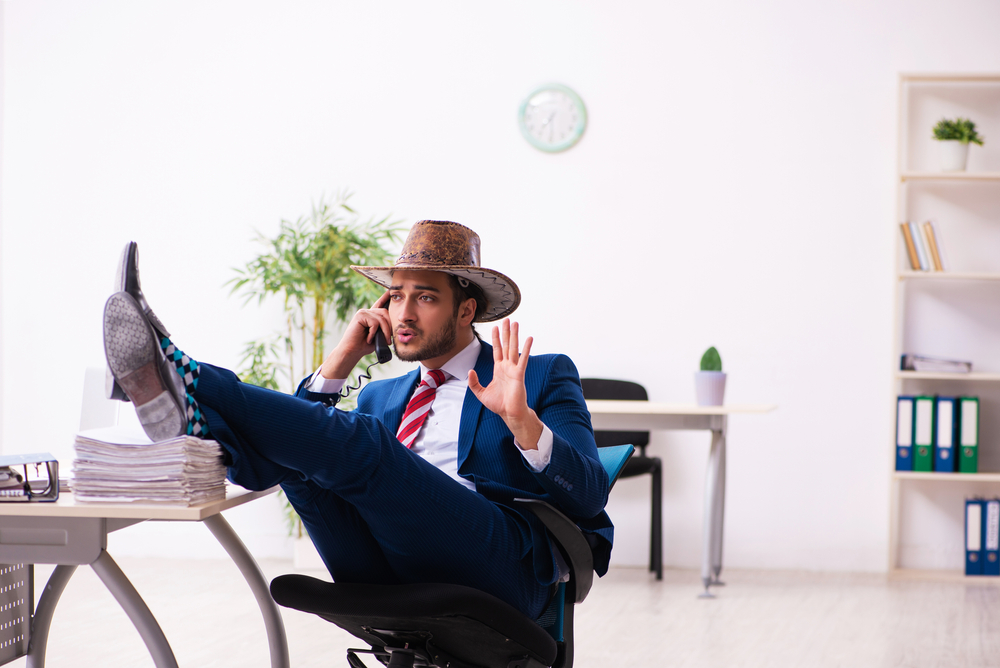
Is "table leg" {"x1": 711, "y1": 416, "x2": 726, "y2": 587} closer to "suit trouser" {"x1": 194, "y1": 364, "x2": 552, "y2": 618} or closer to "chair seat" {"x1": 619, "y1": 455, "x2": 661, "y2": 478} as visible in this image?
"chair seat" {"x1": 619, "y1": 455, "x2": 661, "y2": 478}

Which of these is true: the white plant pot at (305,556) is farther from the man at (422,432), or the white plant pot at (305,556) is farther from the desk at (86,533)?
the desk at (86,533)


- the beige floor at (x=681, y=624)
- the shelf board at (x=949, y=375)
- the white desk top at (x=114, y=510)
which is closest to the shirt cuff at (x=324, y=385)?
the white desk top at (x=114, y=510)

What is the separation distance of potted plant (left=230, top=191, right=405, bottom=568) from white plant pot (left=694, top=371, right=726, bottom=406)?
146 centimetres

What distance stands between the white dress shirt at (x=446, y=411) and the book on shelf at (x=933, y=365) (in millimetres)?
2614

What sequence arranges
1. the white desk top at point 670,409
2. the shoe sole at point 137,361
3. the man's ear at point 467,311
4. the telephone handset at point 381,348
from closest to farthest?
1. the shoe sole at point 137,361
2. the telephone handset at point 381,348
3. the man's ear at point 467,311
4. the white desk top at point 670,409

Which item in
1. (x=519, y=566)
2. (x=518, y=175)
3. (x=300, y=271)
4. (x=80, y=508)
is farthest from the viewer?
(x=518, y=175)

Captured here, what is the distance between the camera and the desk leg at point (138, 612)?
54.7 inches

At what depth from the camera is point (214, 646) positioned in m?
2.82

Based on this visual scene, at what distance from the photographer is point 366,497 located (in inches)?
55.4

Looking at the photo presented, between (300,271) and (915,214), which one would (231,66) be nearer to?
(300,271)

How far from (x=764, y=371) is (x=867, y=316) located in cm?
53

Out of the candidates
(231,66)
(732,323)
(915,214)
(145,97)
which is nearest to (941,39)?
(915,214)

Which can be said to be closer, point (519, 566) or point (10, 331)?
point (519, 566)

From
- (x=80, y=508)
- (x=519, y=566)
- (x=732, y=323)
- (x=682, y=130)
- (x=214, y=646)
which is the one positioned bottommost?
(x=214, y=646)
